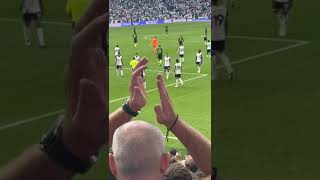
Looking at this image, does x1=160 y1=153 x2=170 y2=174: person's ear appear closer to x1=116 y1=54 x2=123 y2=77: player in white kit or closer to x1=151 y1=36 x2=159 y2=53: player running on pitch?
x1=116 y1=54 x2=123 y2=77: player in white kit

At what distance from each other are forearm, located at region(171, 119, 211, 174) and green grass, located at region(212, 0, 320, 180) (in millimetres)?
5625

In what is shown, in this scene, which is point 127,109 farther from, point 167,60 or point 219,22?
point 219,22

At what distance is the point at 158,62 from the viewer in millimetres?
3260

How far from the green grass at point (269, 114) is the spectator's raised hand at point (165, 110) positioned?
5.86m

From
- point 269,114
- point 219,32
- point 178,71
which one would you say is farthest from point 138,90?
point 219,32

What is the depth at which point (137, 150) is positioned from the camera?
2.43m

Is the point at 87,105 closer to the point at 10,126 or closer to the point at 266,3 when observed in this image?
the point at 10,126

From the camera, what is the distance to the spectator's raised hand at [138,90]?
2.83 meters

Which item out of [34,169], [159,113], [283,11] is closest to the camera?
[34,169]

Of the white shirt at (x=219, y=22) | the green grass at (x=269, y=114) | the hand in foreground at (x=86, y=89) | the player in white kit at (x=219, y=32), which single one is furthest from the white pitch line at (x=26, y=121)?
the hand in foreground at (x=86, y=89)

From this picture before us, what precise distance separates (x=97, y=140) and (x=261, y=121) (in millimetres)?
9805

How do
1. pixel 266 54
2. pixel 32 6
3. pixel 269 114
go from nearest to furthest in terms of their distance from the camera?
pixel 269 114 → pixel 266 54 → pixel 32 6

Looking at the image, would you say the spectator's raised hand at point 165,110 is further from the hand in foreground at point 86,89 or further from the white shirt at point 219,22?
the white shirt at point 219,22

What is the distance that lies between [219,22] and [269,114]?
12.1ft
